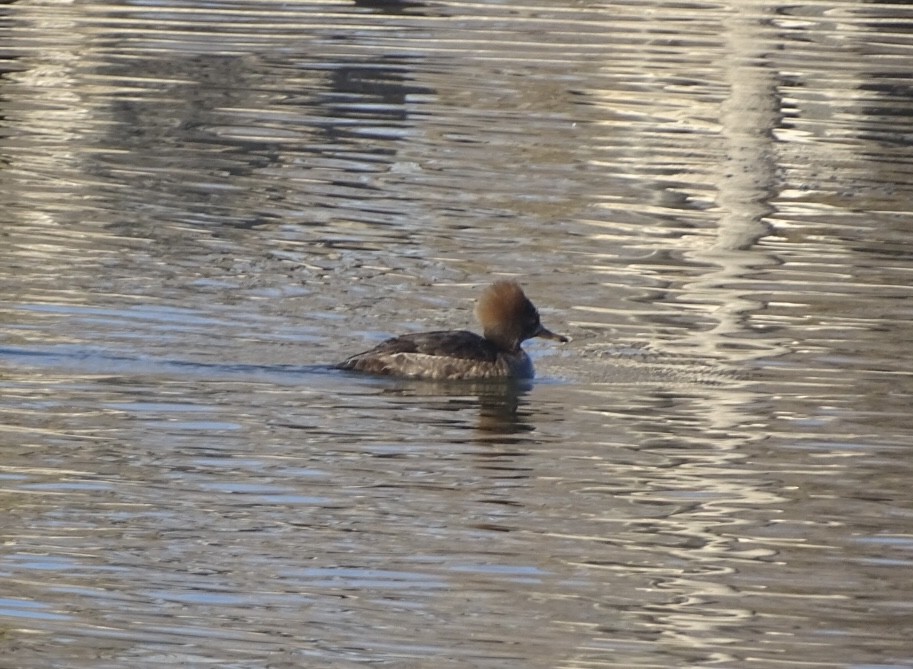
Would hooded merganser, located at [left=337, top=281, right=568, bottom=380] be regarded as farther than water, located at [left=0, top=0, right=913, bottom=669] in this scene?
Yes

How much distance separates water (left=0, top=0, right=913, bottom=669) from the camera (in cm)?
854

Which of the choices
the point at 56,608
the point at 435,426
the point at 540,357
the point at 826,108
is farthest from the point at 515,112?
the point at 56,608

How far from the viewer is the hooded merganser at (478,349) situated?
488 inches

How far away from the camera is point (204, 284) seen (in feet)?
47.3

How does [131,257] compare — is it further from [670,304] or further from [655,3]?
[655,3]

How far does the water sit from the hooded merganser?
0.13m

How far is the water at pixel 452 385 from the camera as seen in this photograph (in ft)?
28.0

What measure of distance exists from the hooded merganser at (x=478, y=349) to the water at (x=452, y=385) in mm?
125

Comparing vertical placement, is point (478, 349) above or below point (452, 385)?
above

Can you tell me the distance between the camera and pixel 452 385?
42.1 feet

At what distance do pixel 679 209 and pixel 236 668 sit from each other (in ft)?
34.2

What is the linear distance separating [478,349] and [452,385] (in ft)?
0.87

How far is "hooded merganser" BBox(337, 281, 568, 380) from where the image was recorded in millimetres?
12406

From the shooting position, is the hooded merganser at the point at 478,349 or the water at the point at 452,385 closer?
the water at the point at 452,385
